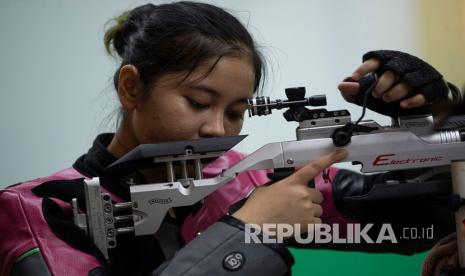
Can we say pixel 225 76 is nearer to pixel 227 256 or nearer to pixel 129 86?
pixel 129 86

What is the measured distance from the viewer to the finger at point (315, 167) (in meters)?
0.66

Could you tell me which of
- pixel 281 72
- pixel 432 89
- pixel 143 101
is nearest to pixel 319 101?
pixel 432 89

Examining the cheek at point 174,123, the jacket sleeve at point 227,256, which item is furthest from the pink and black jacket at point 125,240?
the cheek at point 174,123

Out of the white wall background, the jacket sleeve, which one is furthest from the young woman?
the white wall background

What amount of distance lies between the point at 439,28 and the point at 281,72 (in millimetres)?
470

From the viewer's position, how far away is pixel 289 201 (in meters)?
0.65

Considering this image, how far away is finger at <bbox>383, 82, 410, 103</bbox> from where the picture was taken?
2.19ft

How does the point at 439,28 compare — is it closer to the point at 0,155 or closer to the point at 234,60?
the point at 234,60

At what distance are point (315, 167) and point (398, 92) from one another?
156 millimetres

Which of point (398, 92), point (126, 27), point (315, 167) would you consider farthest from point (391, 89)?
point (126, 27)

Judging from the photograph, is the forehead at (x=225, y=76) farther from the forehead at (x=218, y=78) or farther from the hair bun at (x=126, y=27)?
the hair bun at (x=126, y=27)

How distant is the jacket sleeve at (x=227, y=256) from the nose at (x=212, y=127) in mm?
168

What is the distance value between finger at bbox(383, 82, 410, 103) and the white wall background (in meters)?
0.64

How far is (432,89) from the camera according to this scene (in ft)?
2.19
